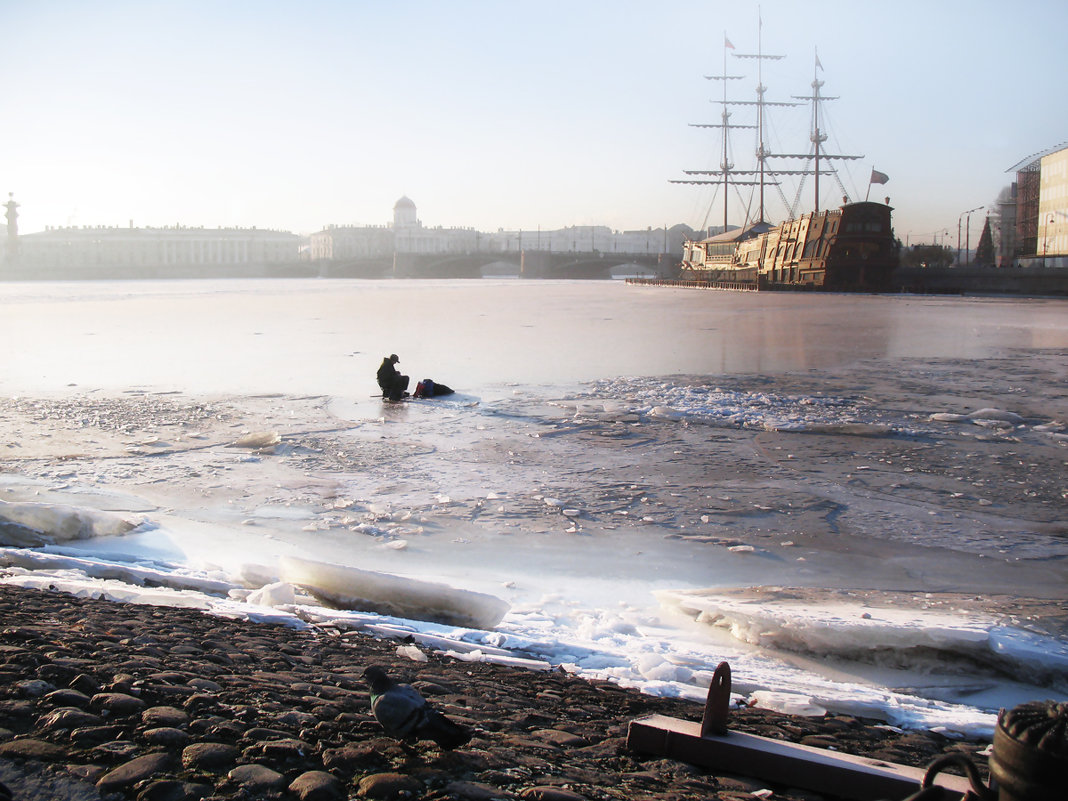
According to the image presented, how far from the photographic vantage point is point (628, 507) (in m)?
5.43

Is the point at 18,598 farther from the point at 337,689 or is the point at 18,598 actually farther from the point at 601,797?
the point at 601,797

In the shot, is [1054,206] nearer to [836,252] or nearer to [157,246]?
[836,252]

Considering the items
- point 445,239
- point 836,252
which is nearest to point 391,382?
point 836,252

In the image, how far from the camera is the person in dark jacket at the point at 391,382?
966cm

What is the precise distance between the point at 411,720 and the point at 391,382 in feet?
25.6

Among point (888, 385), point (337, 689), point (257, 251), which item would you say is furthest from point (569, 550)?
point (257, 251)

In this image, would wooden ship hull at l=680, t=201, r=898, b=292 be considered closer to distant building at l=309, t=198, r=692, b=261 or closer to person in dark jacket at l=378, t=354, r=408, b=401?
person in dark jacket at l=378, t=354, r=408, b=401

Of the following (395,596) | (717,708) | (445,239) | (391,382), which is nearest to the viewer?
(717,708)

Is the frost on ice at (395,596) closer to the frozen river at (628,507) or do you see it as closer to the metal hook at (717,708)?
the frozen river at (628,507)

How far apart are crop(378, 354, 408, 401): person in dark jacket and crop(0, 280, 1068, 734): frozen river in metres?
0.34

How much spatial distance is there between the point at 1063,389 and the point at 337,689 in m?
10.2

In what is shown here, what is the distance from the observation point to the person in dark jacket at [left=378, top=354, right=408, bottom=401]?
9656mm

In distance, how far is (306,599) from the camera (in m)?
3.87

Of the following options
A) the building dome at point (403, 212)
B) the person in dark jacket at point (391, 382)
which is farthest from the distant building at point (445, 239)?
the person in dark jacket at point (391, 382)
